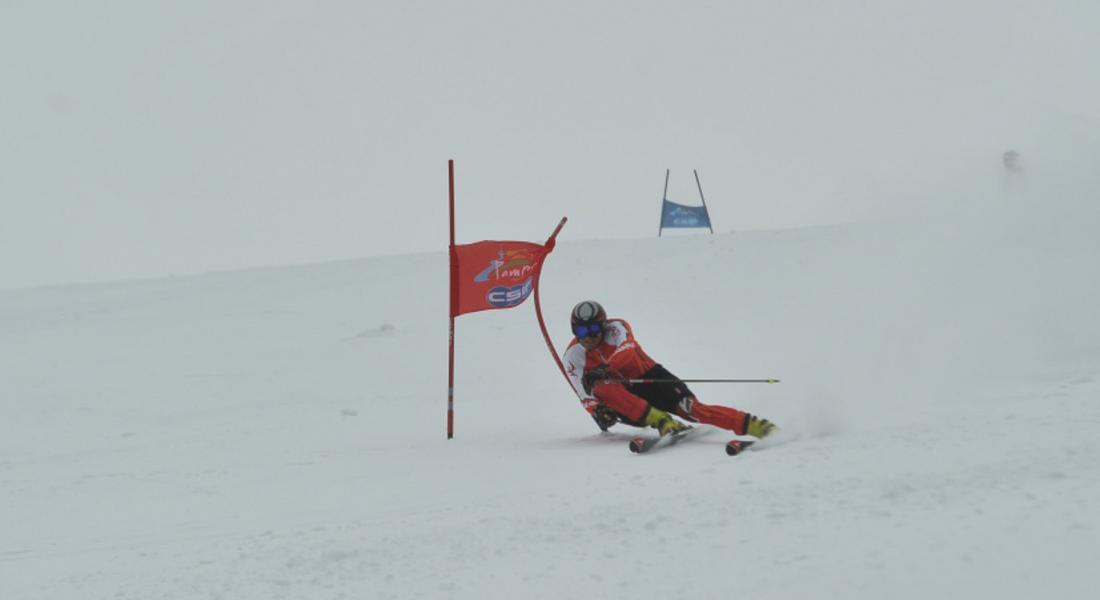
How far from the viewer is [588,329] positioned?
786cm

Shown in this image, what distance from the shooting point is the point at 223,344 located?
15781mm

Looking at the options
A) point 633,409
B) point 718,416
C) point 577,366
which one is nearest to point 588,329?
point 577,366

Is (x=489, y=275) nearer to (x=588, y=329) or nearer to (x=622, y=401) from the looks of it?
(x=588, y=329)

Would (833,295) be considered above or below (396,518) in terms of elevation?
above

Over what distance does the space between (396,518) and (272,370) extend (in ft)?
28.4

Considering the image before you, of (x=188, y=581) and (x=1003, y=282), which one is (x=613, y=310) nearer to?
(x=1003, y=282)

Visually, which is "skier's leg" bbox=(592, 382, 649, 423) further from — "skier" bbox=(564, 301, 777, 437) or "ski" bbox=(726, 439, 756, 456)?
"ski" bbox=(726, 439, 756, 456)

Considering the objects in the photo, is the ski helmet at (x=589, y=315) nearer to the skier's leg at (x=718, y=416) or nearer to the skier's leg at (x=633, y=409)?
the skier's leg at (x=633, y=409)

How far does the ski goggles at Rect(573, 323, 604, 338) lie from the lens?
7848 mm

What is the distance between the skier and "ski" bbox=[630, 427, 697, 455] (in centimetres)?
22

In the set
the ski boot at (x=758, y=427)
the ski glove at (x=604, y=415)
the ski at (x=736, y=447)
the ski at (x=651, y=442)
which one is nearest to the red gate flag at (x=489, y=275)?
the ski glove at (x=604, y=415)

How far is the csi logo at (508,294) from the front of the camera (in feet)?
29.3

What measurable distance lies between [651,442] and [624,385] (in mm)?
974

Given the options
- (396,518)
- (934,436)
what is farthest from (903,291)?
(396,518)
